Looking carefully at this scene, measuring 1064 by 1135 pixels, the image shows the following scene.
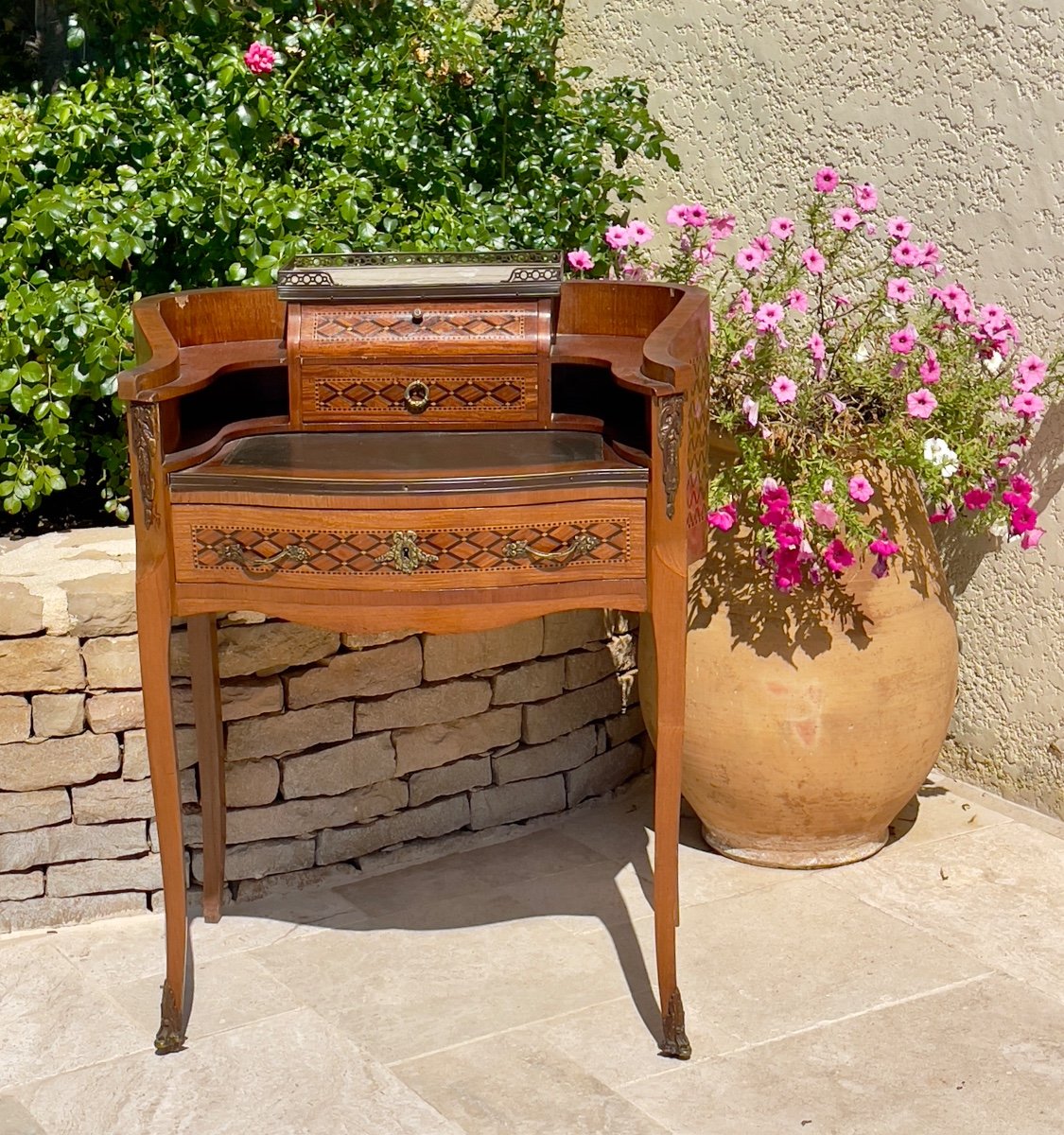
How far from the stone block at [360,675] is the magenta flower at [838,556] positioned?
856 millimetres

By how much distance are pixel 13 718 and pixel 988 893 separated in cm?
189

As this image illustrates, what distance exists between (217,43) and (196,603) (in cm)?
191

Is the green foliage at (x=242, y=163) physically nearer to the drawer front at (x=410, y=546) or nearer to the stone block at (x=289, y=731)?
the stone block at (x=289, y=731)

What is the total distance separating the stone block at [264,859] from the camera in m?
3.15

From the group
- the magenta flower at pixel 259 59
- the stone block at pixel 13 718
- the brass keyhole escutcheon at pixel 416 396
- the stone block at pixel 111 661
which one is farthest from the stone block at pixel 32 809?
the magenta flower at pixel 259 59

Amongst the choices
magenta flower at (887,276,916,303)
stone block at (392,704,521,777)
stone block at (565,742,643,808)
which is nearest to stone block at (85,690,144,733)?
stone block at (392,704,521,777)

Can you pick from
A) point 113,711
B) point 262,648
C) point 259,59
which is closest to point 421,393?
point 262,648

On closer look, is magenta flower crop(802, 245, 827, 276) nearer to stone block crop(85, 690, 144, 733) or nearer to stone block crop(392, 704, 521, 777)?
stone block crop(392, 704, 521, 777)

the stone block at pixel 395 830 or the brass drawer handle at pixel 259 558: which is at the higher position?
the brass drawer handle at pixel 259 558

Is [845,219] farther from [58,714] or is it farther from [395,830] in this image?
[58,714]

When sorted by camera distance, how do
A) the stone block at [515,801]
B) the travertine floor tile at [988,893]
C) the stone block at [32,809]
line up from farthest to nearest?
the stone block at [515,801]
the stone block at [32,809]
the travertine floor tile at [988,893]

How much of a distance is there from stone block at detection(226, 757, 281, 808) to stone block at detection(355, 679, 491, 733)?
20 cm

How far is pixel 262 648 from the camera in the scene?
3.09 m

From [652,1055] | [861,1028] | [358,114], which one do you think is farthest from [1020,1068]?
[358,114]
